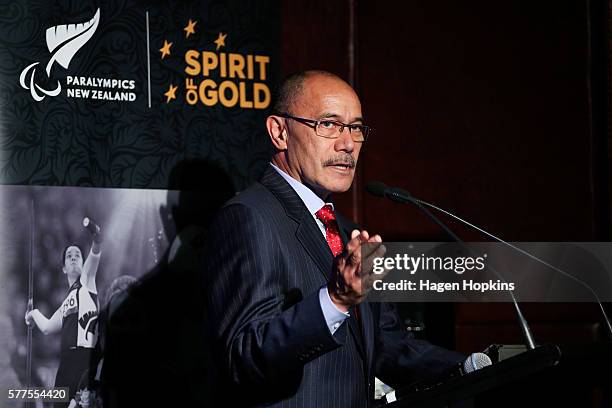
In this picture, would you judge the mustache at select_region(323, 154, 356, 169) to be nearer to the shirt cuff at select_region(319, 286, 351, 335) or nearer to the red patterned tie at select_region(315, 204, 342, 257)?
the red patterned tie at select_region(315, 204, 342, 257)

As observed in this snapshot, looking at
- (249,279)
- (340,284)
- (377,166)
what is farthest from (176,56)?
(340,284)

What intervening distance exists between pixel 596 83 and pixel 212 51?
5.82 feet

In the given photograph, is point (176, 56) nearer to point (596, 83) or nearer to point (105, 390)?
point (105, 390)

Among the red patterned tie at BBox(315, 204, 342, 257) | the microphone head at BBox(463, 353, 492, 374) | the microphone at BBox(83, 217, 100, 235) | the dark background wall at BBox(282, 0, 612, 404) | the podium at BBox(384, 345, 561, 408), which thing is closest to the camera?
the podium at BBox(384, 345, 561, 408)

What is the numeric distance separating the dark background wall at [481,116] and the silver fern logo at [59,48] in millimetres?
802

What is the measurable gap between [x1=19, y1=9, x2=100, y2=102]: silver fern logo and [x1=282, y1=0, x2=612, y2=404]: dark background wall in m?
0.80

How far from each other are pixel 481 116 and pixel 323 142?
140 centimetres

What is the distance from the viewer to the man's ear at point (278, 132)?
2457mm

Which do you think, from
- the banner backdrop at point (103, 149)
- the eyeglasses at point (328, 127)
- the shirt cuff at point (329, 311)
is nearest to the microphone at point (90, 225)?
the banner backdrop at point (103, 149)

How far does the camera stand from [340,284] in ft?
5.79

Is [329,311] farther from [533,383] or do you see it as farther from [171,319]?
[171,319]

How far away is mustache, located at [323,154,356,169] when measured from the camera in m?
2.39

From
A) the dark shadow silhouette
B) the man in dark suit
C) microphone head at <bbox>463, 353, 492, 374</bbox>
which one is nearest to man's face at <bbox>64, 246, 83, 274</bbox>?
the dark shadow silhouette

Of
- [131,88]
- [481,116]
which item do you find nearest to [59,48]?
[131,88]
